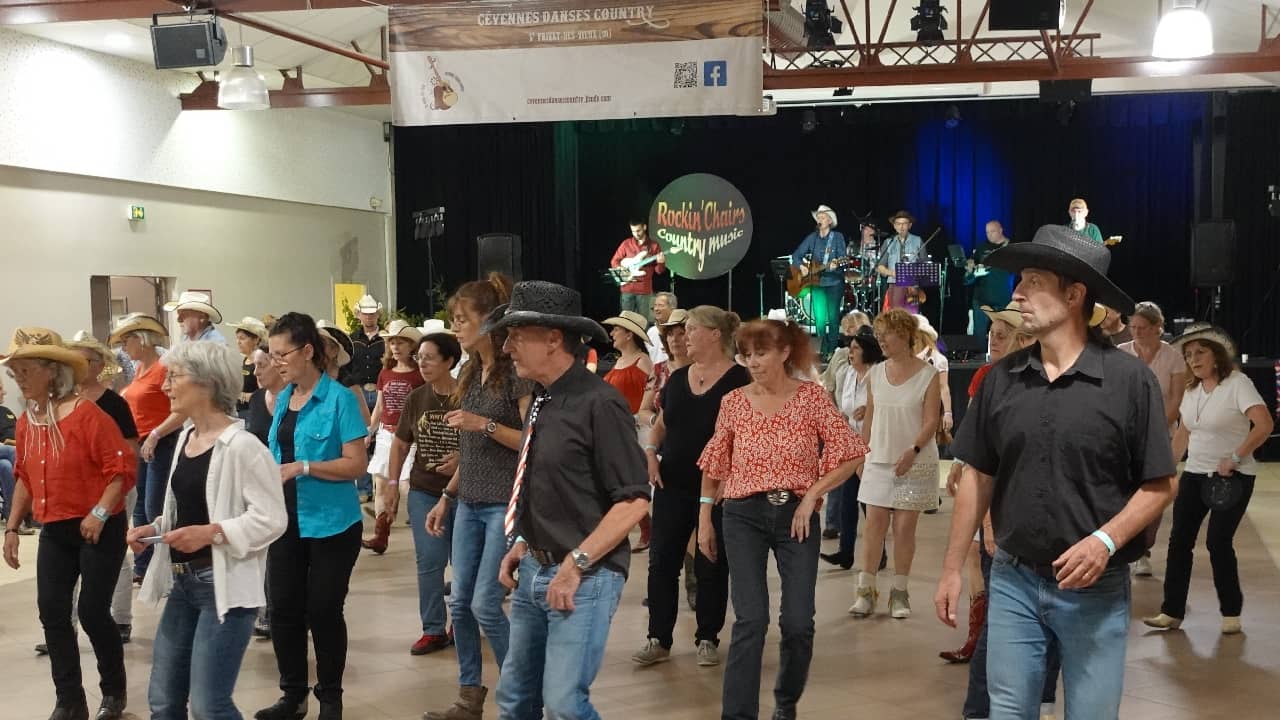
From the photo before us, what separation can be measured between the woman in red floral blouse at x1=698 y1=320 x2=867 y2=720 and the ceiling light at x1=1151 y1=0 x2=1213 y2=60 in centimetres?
546

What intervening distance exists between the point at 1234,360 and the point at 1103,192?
12966mm

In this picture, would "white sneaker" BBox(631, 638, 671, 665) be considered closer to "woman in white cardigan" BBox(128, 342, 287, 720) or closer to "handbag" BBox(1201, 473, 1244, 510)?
"woman in white cardigan" BBox(128, 342, 287, 720)

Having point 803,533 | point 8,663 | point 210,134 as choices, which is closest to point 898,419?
point 803,533

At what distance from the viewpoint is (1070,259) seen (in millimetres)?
2934

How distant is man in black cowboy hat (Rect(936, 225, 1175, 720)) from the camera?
288 cm

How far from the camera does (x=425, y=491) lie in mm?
5492

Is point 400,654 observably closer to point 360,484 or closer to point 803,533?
point 803,533

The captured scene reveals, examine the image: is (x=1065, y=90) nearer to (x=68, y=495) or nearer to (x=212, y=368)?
(x=68, y=495)

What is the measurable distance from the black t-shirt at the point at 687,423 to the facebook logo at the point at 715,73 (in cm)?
224

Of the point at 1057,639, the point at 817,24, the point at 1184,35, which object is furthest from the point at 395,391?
the point at 817,24

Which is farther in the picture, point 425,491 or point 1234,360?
point 1234,360

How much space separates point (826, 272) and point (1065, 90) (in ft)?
11.6

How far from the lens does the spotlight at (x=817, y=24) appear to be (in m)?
13.3

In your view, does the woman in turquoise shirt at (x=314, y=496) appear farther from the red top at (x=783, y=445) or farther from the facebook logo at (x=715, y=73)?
the facebook logo at (x=715, y=73)
